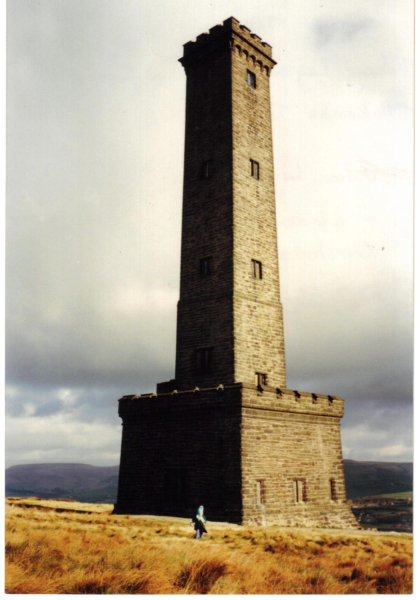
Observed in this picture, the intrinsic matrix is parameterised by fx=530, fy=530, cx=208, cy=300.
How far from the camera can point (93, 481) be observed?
372 ft

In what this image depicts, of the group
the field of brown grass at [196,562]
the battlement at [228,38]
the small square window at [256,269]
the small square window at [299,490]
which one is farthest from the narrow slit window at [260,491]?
the battlement at [228,38]

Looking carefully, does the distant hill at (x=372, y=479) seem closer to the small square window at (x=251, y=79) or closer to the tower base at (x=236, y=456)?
the tower base at (x=236, y=456)

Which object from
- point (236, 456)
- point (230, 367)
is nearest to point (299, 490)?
point (236, 456)

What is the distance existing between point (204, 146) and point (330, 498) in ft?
58.1

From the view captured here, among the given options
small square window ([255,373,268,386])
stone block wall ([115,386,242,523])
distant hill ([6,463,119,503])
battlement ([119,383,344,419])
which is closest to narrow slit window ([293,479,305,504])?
battlement ([119,383,344,419])

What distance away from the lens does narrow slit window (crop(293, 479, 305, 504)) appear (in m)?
21.5

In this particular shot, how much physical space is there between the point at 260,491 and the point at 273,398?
3.64m

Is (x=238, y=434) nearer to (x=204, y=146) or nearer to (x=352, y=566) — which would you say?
(x=352, y=566)

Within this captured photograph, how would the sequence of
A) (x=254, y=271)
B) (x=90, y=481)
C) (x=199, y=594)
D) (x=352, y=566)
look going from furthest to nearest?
(x=90, y=481) < (x=254, y=271) < (x=352, y=566) < (x=199, y=594)

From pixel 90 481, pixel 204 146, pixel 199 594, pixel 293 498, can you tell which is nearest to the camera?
pixel 199 594

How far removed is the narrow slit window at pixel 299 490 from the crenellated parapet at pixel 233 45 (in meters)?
20.9

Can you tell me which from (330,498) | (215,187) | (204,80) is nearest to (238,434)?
(330,498)

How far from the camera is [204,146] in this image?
88.0 feet

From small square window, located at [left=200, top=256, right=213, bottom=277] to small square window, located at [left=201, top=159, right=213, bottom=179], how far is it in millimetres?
4375
